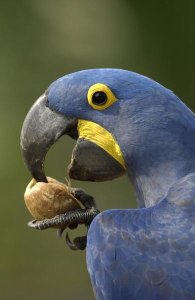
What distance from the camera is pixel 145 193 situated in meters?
1.72

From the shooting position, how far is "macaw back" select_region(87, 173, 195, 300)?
145 centimetres

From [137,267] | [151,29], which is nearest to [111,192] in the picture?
[151,29]

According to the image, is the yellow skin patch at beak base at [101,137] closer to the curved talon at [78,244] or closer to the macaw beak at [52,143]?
the macaw beak at [52,143]

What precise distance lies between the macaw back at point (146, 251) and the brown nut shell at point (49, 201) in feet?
0.72

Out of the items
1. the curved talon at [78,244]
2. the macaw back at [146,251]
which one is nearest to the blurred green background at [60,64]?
the curved talon at [78,244]

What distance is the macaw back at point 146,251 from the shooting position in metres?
1.45

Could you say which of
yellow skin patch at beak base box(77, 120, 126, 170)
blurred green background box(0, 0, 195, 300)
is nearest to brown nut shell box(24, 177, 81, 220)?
yellow skin patch at beak base box(77, 120, 126, 170)

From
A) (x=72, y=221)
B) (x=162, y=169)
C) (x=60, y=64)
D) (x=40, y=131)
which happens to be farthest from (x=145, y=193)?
(x=60, y=64)

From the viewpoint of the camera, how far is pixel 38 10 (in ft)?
14.9

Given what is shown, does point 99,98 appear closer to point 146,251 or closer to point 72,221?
point 72,221

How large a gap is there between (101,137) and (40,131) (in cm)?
15

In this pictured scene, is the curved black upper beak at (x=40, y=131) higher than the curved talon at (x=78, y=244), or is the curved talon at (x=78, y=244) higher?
the curved black upper beak at (x=40, y=131)

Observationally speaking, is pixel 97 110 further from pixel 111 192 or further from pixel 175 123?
pixel 111 192

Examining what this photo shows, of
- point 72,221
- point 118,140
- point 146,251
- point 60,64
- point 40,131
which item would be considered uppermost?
point 60,64
